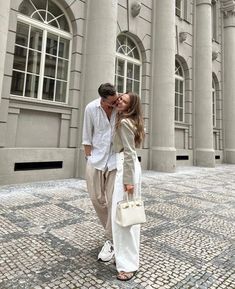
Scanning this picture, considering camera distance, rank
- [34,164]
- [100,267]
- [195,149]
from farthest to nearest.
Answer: [195,149], [34,164], [100,267]

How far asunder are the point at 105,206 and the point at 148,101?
29.1 feet

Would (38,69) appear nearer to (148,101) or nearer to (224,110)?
(148,101)

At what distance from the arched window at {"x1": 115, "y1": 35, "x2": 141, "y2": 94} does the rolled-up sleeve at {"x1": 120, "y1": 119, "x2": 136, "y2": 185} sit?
8.26 metres

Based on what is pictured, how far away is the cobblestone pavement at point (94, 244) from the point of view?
234cm

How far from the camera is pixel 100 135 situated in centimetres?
276

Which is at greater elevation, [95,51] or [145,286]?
[95,51]

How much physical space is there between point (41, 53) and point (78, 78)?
136 cm

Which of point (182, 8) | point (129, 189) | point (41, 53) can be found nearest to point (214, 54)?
point (182, 8)

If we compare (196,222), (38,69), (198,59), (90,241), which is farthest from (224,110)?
(90,241)

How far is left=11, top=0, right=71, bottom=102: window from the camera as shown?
731 cm

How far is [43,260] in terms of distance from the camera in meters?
2.65

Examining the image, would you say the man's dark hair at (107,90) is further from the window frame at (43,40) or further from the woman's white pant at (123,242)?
the window frame at (43,40)

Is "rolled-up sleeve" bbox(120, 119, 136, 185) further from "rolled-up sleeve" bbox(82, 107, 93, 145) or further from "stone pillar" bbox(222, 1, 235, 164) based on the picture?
"stone pillar" bbox(222, 1, 235, 164)

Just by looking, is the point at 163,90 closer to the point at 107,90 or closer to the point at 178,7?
the point at 178,7
